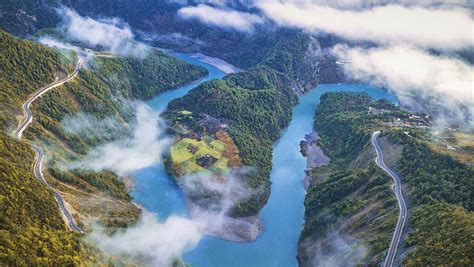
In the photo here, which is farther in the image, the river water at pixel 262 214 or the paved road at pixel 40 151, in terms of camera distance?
the river water at pixel 262 214

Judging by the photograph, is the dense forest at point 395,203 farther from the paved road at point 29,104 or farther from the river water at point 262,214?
the paved road at point 29,104

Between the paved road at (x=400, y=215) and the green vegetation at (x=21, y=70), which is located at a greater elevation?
the green vegetation at (x=21, y=70)

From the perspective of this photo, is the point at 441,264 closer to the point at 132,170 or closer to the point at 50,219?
the point at 50,219

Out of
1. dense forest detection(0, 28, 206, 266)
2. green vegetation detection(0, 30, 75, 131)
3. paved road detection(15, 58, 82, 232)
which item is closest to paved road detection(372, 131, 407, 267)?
dense forest detection(0, 28, 206, 266)

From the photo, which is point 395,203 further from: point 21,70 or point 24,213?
point 21,70

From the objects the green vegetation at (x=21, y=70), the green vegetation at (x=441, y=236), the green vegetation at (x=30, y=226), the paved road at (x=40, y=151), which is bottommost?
the green vegetation at (x=441, y=236)

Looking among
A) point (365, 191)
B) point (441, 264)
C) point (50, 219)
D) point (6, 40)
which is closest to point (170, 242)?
point (50, 219)

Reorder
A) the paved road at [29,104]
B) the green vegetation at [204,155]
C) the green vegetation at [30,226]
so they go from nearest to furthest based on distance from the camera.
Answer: the green vegetation at [30,226] < the paved road at [29,104] < the green vegetation at [204,155]

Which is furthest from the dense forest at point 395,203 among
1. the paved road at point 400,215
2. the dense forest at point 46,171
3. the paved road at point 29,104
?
the paved road at point 29,104

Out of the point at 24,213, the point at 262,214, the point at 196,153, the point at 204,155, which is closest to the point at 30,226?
the point at 24,213
